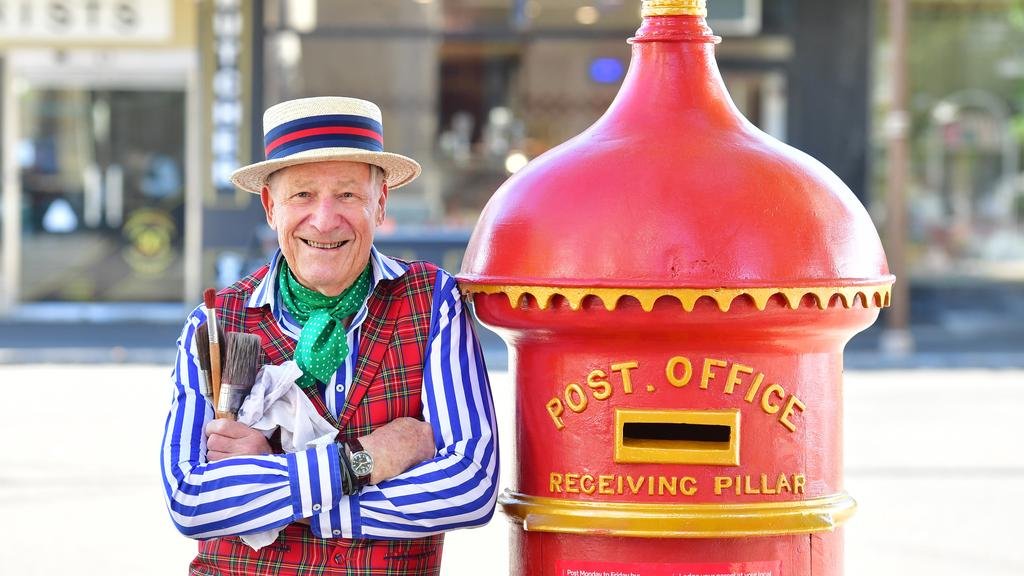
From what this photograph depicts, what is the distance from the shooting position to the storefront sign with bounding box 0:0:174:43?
14281 mm

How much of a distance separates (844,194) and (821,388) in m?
0.36

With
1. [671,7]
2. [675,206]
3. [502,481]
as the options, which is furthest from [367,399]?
[502,481]

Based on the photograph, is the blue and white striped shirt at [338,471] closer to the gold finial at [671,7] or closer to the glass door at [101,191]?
the gold finial at [671,7]

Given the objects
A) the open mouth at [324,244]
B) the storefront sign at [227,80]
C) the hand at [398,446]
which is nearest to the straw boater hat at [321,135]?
the open mouth at [324,244]

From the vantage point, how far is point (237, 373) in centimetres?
271

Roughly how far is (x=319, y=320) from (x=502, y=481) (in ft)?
13.2

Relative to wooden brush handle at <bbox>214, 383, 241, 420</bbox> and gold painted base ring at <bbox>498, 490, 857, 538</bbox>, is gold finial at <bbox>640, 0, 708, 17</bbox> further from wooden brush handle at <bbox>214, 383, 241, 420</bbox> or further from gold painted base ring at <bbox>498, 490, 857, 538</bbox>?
wooden brush handle at <bbox>214, 383, 241, 420</bbox>

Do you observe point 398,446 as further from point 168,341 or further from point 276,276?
point 168,341

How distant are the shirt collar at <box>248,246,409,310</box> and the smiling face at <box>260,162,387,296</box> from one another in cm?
3

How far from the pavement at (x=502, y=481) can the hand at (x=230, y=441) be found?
1.67 feet

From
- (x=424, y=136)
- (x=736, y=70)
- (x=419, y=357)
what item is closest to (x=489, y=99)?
(x=424, y=136)

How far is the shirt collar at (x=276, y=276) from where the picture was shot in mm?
2879

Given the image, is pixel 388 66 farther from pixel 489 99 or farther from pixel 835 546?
pixel 835 546

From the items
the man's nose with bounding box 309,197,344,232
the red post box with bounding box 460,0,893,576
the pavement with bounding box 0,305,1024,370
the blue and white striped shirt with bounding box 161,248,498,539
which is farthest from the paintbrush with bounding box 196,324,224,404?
the pavement with bounding box 0,305,1024,370
